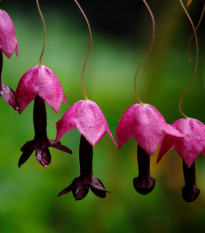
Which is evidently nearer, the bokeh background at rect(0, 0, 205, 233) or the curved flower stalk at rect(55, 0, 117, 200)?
the curved flower stalk at rect(55, 0, 117, 200)

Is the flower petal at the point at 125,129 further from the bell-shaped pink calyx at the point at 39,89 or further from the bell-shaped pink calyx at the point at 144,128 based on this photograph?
the bell-shaped pink calyx at the point at 39,89

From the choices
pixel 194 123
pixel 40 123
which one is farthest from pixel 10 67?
pixel 194 123

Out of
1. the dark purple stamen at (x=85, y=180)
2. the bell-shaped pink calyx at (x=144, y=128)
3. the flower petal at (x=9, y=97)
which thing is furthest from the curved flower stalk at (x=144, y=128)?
the flower petal at (x=9, y=97)

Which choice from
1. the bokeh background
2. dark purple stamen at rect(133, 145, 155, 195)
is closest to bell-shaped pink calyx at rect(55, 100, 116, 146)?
dark purple stamen at rect(133, 145, 155, 195)

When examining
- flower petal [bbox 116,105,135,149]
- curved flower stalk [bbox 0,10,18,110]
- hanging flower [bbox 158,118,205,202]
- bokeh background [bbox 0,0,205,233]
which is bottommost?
bokeh background [bbox 0,0,205,233]

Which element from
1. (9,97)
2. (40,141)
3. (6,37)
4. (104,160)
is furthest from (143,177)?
(104,160)

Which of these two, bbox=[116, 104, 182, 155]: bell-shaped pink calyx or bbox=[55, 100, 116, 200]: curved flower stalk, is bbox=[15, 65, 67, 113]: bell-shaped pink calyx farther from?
bbox=[116, 104, 182, 155]: bell-shaped pink calyx
